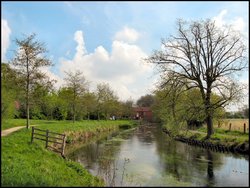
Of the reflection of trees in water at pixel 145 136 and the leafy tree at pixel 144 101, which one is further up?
the leafy tree at pixel 144 101

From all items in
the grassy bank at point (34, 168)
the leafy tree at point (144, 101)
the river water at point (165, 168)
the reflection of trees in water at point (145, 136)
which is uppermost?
the leafy tree at point (144, 101)

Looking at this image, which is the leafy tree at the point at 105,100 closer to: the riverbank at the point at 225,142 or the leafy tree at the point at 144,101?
the riverbank at the point at 225,142

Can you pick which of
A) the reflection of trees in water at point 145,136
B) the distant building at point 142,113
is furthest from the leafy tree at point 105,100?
the distant building at point 142,113

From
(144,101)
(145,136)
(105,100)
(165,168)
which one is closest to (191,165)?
(165,168)

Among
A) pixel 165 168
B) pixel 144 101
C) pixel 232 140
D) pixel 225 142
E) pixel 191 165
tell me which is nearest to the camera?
pixel 165 168

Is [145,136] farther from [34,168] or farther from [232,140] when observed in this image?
[34,168]

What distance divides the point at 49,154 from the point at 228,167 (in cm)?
1092

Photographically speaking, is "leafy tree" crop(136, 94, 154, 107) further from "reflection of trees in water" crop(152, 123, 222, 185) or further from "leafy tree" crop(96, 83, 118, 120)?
"reflection of trees in water" crop(152, 123, 222, 185)

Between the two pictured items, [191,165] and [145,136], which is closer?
[191,165]

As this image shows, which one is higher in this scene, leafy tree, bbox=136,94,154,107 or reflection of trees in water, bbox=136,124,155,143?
leafy tree, bbox=136,94,154,107

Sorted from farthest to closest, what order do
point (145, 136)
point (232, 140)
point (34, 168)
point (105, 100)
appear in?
1. point (105, 100)
2. point (145, 136)
3. point (232, 140)
4. point (34, 168)

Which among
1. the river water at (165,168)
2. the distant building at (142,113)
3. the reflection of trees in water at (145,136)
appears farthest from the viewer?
the distant building at (142,113)

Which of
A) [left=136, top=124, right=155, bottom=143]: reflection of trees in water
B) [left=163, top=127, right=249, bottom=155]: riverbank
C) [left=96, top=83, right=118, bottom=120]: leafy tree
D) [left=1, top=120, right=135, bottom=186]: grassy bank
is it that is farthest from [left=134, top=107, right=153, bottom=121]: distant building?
[left=1, top=120, right=135, bottom=186]: grassy bank

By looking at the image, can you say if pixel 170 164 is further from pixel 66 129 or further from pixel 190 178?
pixel 66 129
